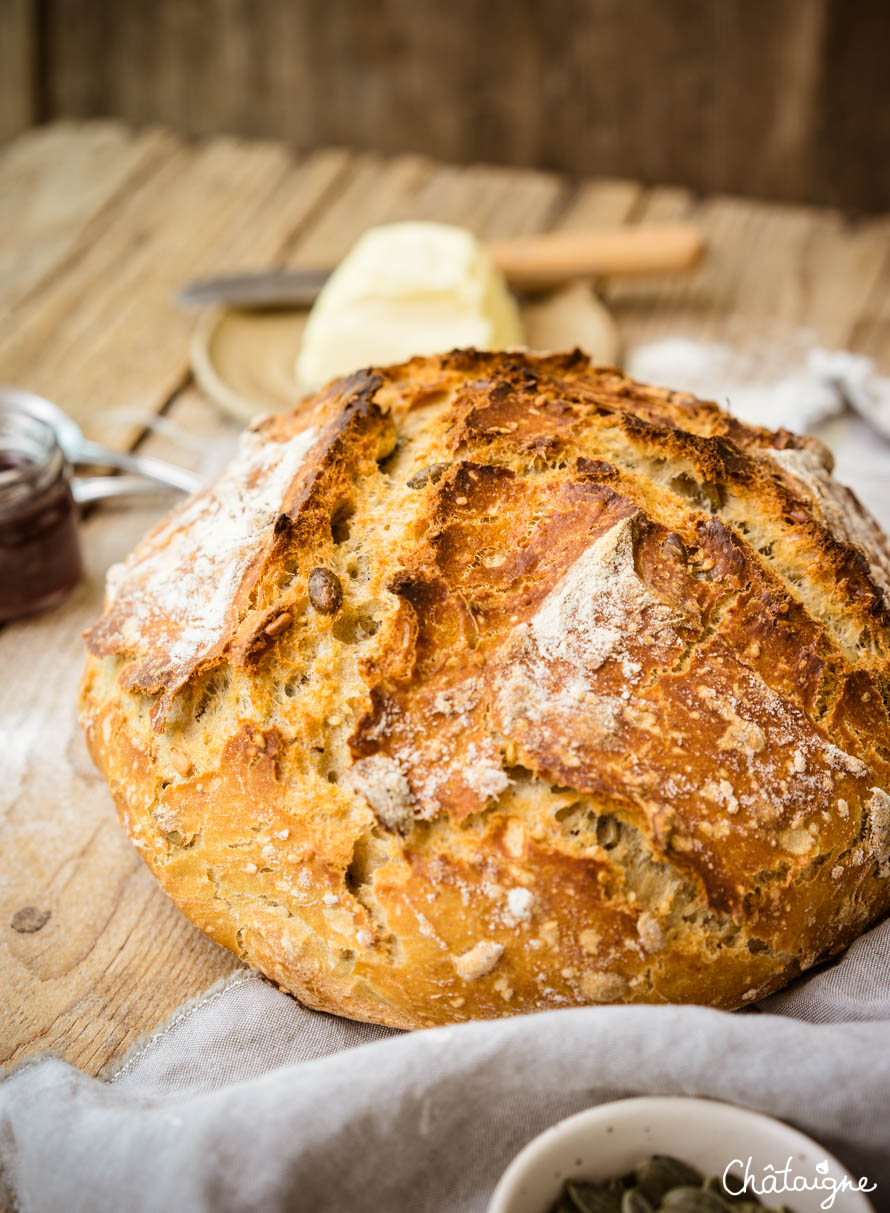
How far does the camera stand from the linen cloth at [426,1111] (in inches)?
62.7

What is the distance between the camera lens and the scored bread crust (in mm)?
1790

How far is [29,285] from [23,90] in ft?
6.62

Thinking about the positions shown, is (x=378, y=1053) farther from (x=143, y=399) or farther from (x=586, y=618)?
(x=143, y=399)

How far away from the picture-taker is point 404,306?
3414 mm

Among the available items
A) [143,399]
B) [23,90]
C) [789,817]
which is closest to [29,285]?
[143,399]

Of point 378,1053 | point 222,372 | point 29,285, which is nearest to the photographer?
point 378,1053

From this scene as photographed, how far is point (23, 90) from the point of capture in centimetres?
541

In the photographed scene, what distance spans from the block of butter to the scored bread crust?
4.08ft

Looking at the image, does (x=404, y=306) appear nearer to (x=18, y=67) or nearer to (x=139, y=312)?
(x=139, y=312)

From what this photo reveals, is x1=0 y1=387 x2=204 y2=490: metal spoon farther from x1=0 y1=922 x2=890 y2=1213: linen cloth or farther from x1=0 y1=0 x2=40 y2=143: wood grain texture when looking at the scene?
x1=0 y1=0 x2=40 y2=143: wood grain texture

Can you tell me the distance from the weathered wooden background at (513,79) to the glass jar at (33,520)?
118 inches

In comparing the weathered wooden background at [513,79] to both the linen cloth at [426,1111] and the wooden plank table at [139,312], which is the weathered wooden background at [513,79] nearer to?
the wooden plank table at [139,312]

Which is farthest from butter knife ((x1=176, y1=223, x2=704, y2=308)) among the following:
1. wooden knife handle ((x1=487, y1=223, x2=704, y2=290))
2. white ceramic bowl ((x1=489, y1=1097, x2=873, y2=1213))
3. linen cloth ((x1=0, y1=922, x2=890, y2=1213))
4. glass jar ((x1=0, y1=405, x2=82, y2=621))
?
white ceramic bowl ((x1=489, y1=1097, x2=873, y2=1213))

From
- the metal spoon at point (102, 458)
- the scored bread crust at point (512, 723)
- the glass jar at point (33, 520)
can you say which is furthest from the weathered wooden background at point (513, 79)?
the scored bread crust at point (512, 723)
